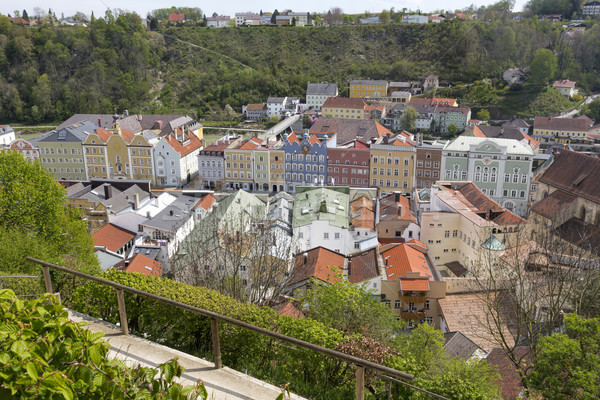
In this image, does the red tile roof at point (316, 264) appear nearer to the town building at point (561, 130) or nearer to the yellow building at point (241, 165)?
the yellow building at point (241, 165)

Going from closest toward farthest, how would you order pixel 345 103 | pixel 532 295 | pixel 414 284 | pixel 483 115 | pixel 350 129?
pixel 532 295 < pixel 414 284 < pixel 350 129 < pixel 483 115 < pixel 345 103

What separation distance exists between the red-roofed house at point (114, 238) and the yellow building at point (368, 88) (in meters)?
49.1

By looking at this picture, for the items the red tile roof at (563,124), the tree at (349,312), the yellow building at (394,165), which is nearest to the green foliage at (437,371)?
the tree at (349,312)

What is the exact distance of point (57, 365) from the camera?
9.69 feet

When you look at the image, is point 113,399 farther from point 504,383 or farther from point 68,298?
point 504,383

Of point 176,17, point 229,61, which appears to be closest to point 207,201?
point 229,61

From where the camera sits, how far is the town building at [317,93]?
217 feet

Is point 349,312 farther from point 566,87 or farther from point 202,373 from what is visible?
point 566,87

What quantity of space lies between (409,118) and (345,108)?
26.0ft

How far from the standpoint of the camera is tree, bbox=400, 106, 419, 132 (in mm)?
55562

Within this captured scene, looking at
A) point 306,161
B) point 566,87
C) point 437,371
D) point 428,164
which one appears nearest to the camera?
point 437,371

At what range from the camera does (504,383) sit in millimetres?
11266

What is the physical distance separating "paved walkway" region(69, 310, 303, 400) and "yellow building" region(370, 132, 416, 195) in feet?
101

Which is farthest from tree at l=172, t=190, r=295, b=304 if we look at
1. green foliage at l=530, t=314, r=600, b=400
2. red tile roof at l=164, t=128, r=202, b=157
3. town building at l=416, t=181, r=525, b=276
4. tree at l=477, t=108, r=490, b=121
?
tree at l=477, t=108, r=490, b=121
